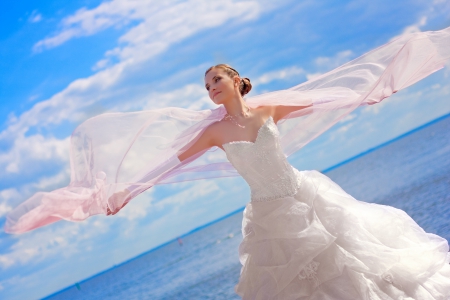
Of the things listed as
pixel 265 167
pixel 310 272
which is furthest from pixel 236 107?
pixel 310 272

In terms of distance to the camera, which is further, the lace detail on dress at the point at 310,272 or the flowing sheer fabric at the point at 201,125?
the flowing sheer fabric at the point at 201,125

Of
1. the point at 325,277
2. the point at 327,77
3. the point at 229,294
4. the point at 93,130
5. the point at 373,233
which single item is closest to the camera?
the point at 325,277

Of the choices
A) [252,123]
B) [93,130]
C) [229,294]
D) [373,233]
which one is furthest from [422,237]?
[229,294]

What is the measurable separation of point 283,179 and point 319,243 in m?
0.50

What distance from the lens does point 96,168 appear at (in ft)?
13.0

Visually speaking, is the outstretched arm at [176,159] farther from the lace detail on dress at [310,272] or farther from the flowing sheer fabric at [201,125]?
the lace detail on dress at [310,272]

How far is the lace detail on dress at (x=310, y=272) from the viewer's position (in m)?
3.55

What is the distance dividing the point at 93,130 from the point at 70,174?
14.9 inches

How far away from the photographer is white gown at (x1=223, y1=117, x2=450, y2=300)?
352 cm

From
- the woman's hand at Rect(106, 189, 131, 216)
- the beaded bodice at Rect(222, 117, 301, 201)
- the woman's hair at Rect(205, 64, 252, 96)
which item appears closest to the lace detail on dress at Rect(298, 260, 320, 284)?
the beaded bodice at Rect(222, 117, 301, 201)

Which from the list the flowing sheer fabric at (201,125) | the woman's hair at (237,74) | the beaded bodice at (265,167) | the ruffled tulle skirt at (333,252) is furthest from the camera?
the woman's hair at (237,74)

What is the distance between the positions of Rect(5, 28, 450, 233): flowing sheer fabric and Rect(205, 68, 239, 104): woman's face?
0.54 ft

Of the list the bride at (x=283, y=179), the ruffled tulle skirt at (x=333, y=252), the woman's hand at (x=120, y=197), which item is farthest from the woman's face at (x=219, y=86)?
the woman's hand at (x=120, y=197)

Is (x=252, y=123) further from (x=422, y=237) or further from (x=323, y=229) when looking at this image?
(x=422, y=237)
